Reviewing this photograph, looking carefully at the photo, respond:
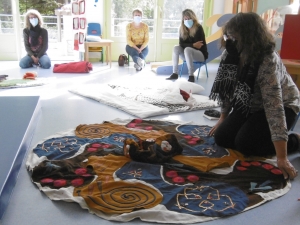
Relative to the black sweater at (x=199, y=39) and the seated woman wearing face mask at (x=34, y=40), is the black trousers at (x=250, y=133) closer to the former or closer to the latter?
the black sweater at (x=199, y=39)

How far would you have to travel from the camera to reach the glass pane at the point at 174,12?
6289 mm

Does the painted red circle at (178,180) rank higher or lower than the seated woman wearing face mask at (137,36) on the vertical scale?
lower

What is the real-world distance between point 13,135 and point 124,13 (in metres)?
4.65

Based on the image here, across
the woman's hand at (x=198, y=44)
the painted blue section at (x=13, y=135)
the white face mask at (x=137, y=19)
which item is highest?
the white face mask at (x=137, y=19)

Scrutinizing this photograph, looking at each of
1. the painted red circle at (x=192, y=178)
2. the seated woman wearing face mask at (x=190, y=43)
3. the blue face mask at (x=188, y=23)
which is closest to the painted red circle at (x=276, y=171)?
the painted red circle at (x=192, y=178)

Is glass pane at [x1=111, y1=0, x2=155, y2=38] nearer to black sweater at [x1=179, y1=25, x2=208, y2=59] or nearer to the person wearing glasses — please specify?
black sweater at [x1=179, y1=25, x2=208, y2=59]

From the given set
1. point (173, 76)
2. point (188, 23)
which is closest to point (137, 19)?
point (188, 23)

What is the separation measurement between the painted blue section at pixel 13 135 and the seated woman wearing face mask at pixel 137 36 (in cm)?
299

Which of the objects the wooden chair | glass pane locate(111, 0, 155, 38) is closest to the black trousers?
the wooden chair

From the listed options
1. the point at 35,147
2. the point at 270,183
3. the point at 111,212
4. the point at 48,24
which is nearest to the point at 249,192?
the point at 270,183

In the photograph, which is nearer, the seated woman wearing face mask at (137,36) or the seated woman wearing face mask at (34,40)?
the seated woman wearing face mask at (34,40)

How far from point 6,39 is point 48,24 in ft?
7.65

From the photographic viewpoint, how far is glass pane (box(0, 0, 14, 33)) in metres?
5.78

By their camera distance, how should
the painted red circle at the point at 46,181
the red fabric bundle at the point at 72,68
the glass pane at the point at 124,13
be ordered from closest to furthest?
the painted red circle at the point at 46,181 < the red fabric bundle at the point at 72,68 < the glass pane at the point at 124,13
